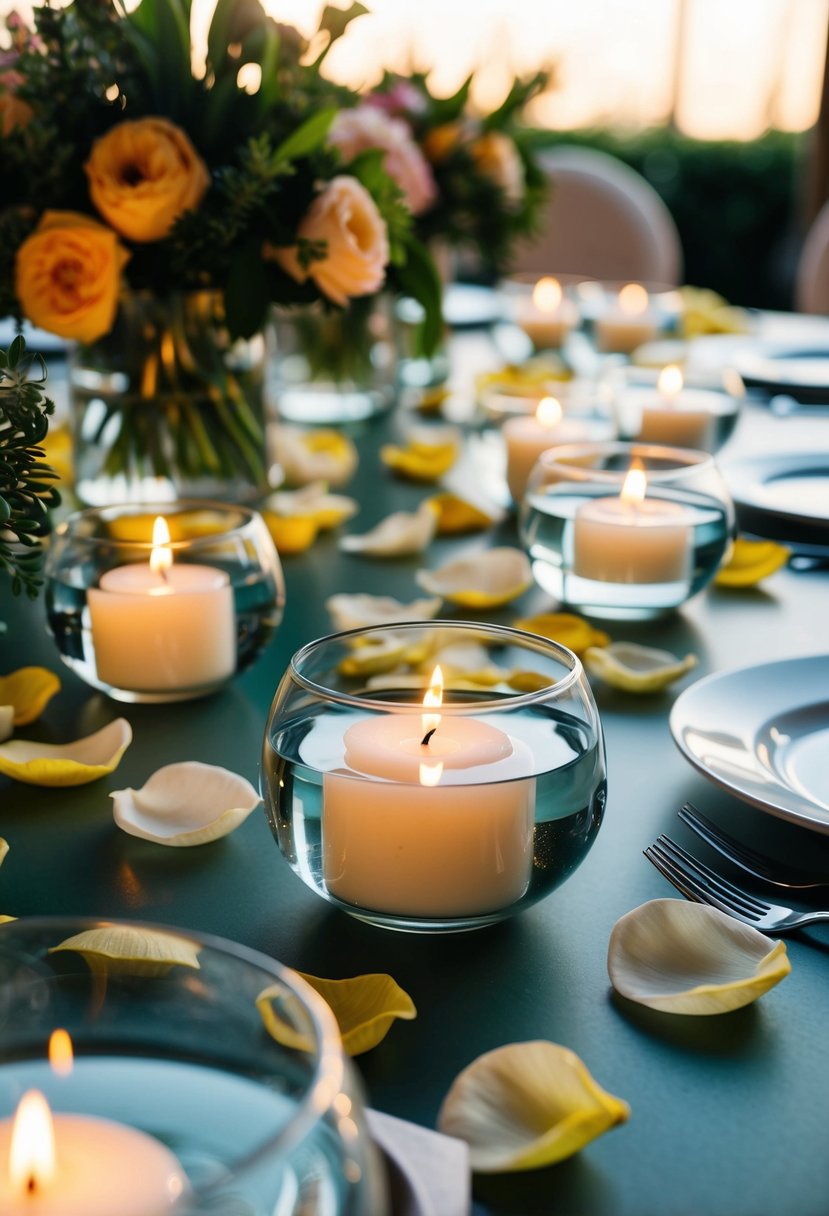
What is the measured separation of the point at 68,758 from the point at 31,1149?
455mm

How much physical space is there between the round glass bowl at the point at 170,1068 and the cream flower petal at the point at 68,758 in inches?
13.1

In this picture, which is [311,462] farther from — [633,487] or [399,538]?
[633,487]

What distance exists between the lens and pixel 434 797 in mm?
592

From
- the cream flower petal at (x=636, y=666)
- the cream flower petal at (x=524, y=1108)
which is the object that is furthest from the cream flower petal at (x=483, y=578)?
the cream flower petal at (x=524, y=1108)

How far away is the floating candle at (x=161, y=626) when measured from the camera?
88 cm

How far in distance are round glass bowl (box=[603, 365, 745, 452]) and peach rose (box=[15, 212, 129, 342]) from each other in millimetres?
543

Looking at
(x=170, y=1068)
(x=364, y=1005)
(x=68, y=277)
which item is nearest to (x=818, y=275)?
(x=68, y=277)

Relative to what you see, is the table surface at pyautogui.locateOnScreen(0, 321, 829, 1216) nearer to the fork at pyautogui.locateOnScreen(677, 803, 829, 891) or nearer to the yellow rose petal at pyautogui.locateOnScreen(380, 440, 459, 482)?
the fork at pyautogui.locateOnScreen(677, 803, 829, 891)

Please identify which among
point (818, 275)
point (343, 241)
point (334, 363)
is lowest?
point (818, 275)

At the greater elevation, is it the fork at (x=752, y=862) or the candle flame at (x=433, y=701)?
the candle flame at (x=433, y=701)

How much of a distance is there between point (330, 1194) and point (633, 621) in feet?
2.51

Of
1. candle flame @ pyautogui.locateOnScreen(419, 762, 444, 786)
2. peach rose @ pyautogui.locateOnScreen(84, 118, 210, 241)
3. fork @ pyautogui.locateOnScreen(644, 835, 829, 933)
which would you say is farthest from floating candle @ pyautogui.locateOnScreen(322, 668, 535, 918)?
peach rose @ pyautogui.locateOnScreen(84, 118, 210, 241)

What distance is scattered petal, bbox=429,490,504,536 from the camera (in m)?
1.32

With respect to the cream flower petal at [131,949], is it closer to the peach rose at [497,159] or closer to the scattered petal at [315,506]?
the scattered petal at [315,506]
